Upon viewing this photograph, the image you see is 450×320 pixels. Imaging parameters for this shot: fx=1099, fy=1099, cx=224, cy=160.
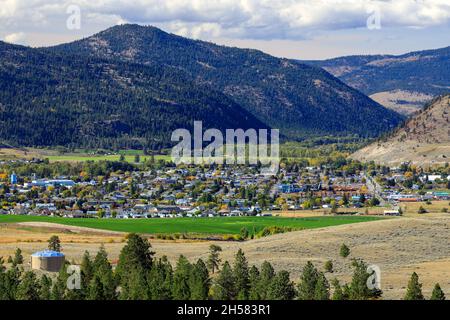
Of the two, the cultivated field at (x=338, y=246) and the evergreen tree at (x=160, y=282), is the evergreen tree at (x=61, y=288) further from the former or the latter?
the cultivated field at (x=338, y=246)

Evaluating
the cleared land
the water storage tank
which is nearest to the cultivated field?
the cleared land

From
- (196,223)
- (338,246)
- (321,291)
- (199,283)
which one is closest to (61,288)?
(199,283)

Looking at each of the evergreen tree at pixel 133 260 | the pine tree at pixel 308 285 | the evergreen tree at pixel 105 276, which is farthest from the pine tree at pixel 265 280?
the evergreen tree at pixel 105 276

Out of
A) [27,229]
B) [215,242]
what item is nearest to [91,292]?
[215,242]

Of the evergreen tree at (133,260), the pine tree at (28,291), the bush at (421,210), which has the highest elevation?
the bush at (421,210)

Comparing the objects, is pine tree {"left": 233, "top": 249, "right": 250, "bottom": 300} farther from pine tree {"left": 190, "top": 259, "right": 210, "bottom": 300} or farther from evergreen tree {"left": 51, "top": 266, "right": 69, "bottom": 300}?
evergreen tree {"left": 51, "top": 266, "right": 69, "bottom": 300}
